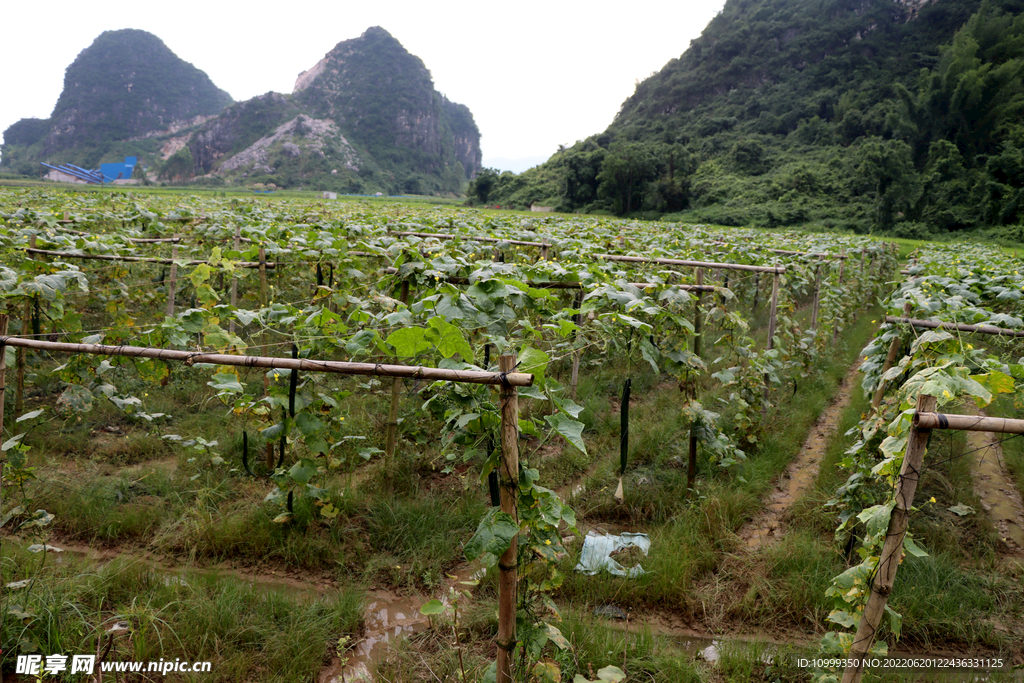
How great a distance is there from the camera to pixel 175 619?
281cm

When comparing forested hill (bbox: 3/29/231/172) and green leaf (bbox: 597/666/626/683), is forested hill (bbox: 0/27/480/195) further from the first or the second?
green leaf (bbox: 597/666/626/683)

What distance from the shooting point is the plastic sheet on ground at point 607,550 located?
3.39 m

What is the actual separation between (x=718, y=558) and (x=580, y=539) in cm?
93

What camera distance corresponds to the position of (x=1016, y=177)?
1248 inches

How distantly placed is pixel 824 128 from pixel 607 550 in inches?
2739

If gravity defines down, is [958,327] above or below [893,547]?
above

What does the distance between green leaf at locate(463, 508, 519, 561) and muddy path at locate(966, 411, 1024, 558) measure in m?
3.59

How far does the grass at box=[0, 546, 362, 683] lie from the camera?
259 centimetres

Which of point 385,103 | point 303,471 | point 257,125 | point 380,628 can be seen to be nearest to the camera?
point 380,628

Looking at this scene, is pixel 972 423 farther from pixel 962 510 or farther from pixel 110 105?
pixel 110 105

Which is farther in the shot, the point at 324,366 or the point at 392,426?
the point at 392,426

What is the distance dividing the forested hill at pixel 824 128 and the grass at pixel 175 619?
3743 cm

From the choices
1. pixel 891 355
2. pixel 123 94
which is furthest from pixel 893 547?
pixel 123 94

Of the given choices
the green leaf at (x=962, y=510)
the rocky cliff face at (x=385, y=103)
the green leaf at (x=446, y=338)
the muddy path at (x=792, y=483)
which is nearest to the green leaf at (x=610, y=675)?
the green leaf at (x=446, y=338)
